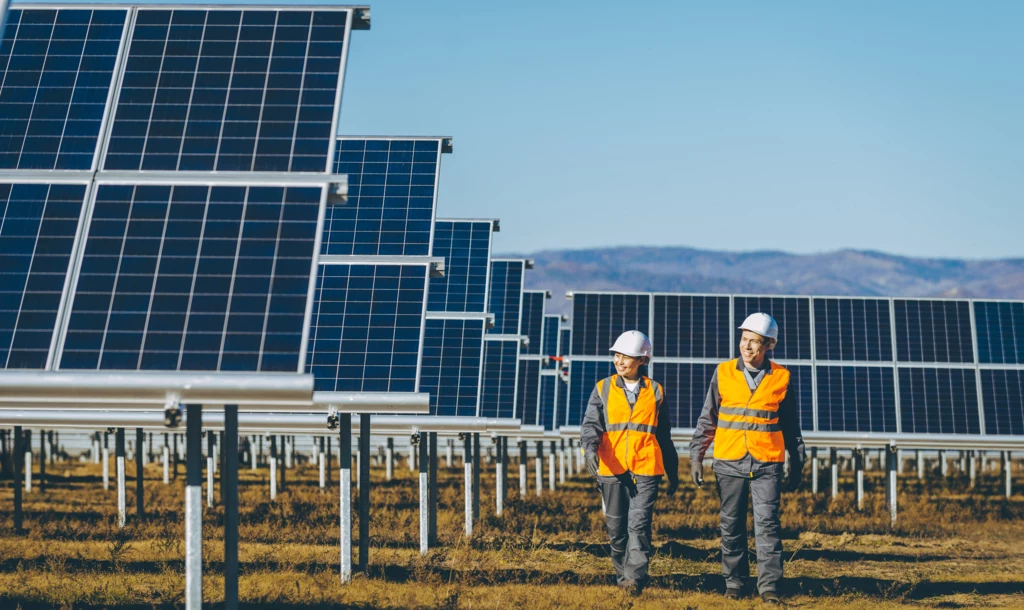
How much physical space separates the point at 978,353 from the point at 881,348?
242cm

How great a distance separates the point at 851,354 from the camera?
32312 mm

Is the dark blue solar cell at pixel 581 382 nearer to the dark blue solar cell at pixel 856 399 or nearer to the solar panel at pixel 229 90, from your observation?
the dark blue solar cell at pixel 856 399

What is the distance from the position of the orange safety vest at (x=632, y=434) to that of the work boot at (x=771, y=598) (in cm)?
175

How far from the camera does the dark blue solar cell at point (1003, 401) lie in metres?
30.3

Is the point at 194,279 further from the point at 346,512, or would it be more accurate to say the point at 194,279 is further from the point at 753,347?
the point at 753,347

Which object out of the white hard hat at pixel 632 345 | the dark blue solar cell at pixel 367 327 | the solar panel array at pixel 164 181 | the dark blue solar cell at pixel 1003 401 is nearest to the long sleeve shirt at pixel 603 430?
the white hard hat at pixel 632 345

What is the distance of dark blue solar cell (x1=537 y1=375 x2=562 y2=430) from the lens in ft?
144

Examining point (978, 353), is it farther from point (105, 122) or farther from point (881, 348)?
point (105, 122)

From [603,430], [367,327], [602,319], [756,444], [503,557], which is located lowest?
[503,557]

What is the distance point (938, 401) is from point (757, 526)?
17.6m

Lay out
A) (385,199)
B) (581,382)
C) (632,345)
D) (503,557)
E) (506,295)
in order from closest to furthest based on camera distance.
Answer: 1. (632,345)
2. (503,557)
3. (385,199)
4. (581,382)
5. (506,295)

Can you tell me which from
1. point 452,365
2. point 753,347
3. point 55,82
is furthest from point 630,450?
point 452,365

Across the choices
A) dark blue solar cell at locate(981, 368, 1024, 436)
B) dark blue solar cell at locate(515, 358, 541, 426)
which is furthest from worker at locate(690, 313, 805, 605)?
dark blue solar cell at locate(515, 358, 541, 426)

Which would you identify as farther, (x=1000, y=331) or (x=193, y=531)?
(x=1000, y=331)
